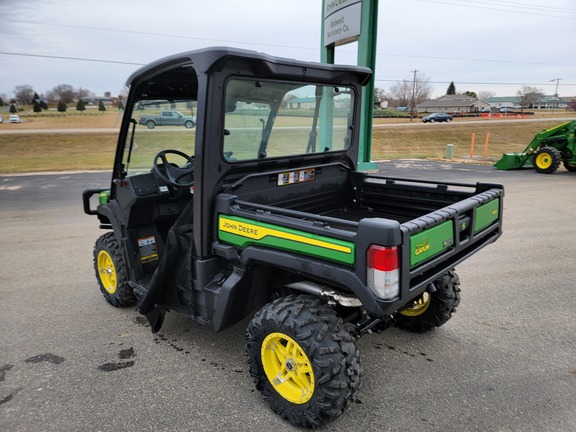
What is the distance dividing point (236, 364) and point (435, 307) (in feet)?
5.18

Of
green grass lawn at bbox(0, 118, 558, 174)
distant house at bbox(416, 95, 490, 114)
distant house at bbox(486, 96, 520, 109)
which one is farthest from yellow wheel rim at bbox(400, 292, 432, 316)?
distant house at bbox(486, 96, 520, 109)

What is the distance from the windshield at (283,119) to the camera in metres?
2.95

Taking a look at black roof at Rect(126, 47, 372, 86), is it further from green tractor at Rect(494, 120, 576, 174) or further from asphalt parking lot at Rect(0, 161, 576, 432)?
green tractor at Rect(494, 120, 576, 174)

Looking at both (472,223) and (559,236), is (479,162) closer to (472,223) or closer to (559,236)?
(559,236)

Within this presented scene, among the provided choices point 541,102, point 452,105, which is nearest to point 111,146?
point 452,105

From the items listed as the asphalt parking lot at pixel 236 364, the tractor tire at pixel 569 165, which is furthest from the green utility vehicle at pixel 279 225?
the tractor tire at pixel 569 165

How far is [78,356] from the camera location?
10.6ft

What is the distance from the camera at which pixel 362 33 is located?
35.2 ft

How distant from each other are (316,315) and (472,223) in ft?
3.94

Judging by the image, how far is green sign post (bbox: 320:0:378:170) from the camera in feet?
34.9

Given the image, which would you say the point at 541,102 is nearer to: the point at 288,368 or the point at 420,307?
the point at 420,307

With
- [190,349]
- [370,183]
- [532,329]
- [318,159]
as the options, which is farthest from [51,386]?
[532,329]

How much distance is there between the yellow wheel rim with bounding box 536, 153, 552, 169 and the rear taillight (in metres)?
13.2

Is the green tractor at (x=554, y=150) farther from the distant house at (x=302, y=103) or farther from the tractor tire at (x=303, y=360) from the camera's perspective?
the tractor tire at (x=303, y=360)
